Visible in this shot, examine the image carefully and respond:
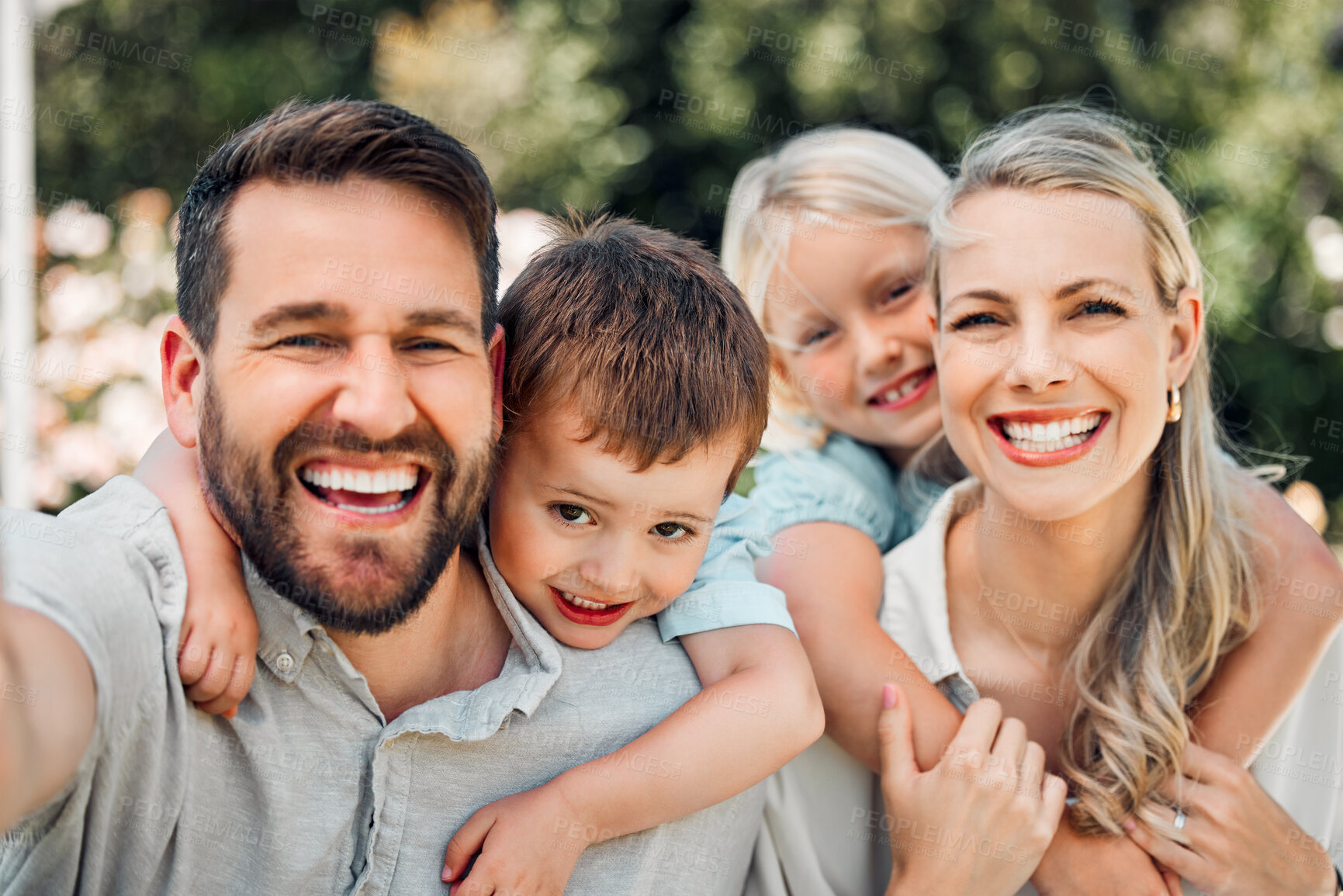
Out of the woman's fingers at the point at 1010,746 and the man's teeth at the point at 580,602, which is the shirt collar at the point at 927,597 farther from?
the man's teeth at the point at 580,602

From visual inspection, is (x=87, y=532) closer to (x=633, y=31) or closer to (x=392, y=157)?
(x=392, y=157)

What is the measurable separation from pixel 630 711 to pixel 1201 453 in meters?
1.48

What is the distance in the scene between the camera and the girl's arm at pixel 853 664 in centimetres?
240

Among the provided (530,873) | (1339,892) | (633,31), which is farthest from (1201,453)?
(633,31)

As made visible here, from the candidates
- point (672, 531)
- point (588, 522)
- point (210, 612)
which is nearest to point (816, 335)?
point (672, 531)

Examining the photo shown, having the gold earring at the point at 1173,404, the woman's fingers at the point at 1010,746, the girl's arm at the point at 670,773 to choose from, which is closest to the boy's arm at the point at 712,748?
the girl's arm at the point at 670,773

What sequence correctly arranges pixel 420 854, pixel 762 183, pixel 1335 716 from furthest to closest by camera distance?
1. pixel 762 183
2. pixel 1335 716
3. pixel 420 854

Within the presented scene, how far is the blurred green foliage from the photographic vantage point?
7.04 m

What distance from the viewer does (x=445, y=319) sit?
1.82m

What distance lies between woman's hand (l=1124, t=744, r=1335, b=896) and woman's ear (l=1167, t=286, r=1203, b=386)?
835 mm

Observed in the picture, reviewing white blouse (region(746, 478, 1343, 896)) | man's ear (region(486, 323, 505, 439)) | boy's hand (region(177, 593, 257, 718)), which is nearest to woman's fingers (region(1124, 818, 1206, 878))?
white blouse (region(746, 478, 1343, 896))

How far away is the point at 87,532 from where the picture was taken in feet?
5.55

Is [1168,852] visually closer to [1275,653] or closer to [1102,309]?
[1275,653]

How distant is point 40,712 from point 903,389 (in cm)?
233
